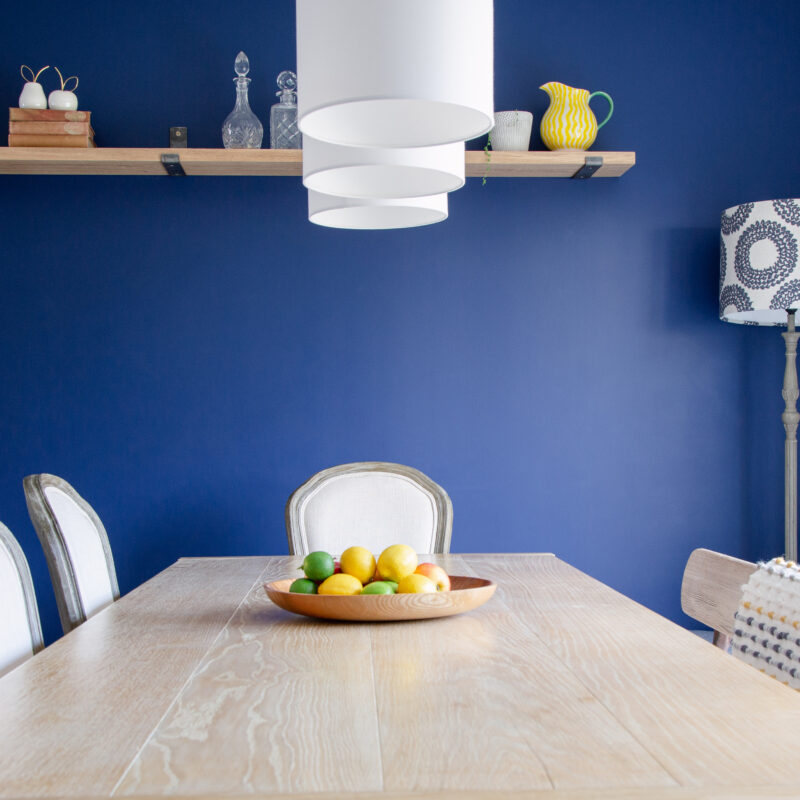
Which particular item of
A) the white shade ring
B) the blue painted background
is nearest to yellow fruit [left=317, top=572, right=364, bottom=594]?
the white shade ring

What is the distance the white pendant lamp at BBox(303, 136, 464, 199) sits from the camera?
1.63 meters

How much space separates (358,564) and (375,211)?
817 mm

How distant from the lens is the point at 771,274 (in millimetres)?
3029

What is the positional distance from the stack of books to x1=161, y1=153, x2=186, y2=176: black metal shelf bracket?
280 mm

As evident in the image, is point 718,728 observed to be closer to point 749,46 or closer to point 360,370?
point 360,370

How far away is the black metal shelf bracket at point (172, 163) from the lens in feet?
10.2

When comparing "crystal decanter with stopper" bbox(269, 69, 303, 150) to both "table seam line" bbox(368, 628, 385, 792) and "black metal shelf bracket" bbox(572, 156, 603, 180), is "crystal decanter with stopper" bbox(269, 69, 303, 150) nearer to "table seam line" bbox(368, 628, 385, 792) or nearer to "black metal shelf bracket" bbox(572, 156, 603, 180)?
"black metal shelf bracket" bbox(572, 156, 603, 180)

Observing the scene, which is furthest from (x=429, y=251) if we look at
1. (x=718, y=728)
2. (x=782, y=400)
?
(x=718, y=728)

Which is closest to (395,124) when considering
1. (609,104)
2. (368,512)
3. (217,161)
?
(368,512)

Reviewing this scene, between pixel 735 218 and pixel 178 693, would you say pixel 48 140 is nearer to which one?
pixel 735 218

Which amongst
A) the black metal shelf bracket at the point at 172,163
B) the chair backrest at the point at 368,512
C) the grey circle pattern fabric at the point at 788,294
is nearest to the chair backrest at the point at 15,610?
the chair backrest at the point at 368,512

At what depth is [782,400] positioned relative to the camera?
11.5ft

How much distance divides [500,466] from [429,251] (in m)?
0.89

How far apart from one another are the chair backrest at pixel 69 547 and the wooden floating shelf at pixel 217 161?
1496 millimetres
